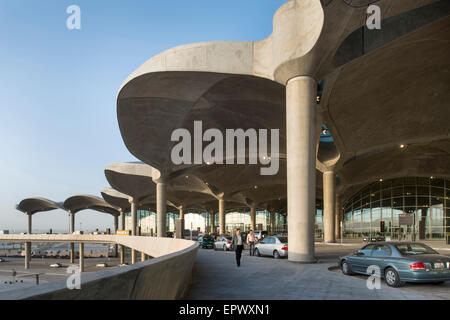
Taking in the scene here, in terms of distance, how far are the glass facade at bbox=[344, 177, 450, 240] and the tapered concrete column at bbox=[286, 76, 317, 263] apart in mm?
34321

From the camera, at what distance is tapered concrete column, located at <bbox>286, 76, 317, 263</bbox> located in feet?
52.3

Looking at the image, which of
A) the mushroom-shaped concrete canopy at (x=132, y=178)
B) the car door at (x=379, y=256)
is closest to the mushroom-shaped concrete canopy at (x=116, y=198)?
the mushroom-shaped concrete canopy at (x=132, y=178)

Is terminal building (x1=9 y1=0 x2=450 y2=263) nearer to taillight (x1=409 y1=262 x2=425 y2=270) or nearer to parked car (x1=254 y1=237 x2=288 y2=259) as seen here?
parked car (x1=254 y1=237 x2=288 y2=259)

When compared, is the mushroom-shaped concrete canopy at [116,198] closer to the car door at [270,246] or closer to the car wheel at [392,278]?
the car door at [270,246]

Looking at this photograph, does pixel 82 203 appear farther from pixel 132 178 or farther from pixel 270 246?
pixel 270 246

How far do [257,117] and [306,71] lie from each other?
1500 cm

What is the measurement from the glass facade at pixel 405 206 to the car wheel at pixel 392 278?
127 ft

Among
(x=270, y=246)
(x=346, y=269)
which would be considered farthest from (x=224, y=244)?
(x=346, y=269)

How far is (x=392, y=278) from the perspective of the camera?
33.1 feet

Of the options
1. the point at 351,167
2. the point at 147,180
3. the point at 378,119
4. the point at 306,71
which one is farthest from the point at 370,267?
the point at 147,180

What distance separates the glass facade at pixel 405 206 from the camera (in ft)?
165

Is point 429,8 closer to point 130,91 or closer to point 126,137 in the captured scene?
point 130,91

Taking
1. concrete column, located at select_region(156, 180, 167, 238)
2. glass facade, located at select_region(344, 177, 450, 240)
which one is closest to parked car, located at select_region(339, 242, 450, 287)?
concrete column, located at select_region(156, 180, 167, 238)

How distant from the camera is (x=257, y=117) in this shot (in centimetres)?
3167
